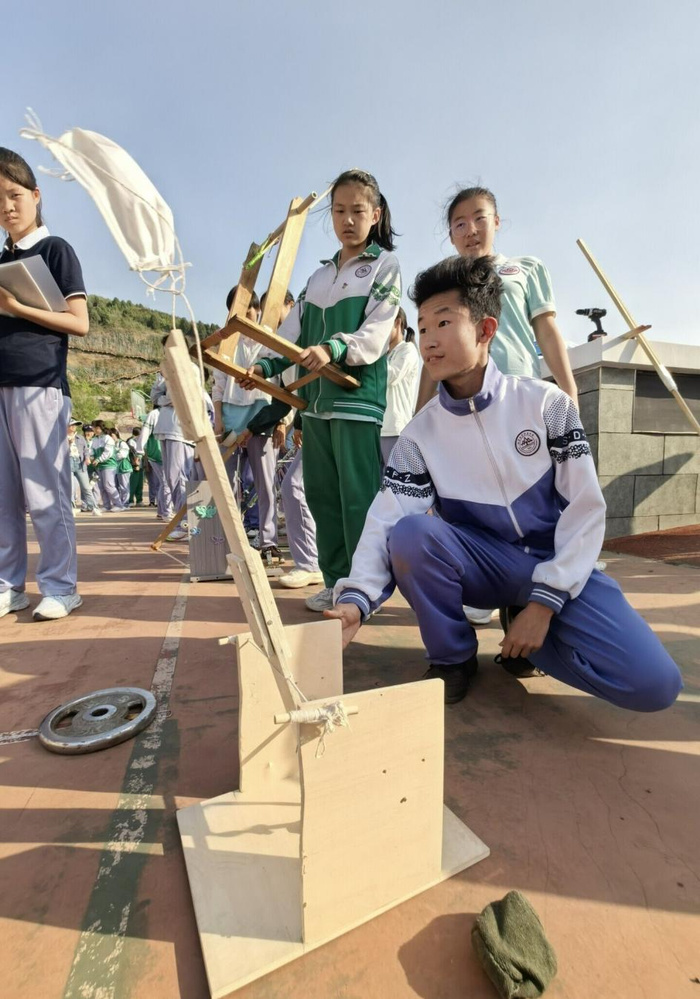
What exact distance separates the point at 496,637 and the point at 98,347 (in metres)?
48.8

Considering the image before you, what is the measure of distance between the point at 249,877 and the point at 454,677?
78 cm

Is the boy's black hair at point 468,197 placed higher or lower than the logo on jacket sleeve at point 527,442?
higher

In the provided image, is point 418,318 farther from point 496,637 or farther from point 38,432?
point 38,432

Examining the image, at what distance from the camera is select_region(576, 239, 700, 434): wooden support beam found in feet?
13.5

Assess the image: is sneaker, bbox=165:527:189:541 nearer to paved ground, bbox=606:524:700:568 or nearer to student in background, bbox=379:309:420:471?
student in background, bbox=379:309:420:471

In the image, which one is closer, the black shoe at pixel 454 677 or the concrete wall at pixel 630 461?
the black shoe at pixel 454 677

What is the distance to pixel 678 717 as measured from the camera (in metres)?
1.34

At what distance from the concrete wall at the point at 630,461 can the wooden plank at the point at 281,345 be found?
9.92 feet

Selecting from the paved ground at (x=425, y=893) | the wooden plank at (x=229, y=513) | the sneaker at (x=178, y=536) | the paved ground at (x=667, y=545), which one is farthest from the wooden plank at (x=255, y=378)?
the sneaker at (x=178, y=536)

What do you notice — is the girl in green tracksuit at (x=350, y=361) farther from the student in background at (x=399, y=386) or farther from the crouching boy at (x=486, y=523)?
the student in background at (x=399, y=386)

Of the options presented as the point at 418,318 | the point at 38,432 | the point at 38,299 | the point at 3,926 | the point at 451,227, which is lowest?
the point at 3,926

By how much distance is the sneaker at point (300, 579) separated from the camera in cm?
282

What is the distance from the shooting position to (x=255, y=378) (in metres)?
2.18

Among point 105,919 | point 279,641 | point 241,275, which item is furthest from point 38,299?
point 105,919
